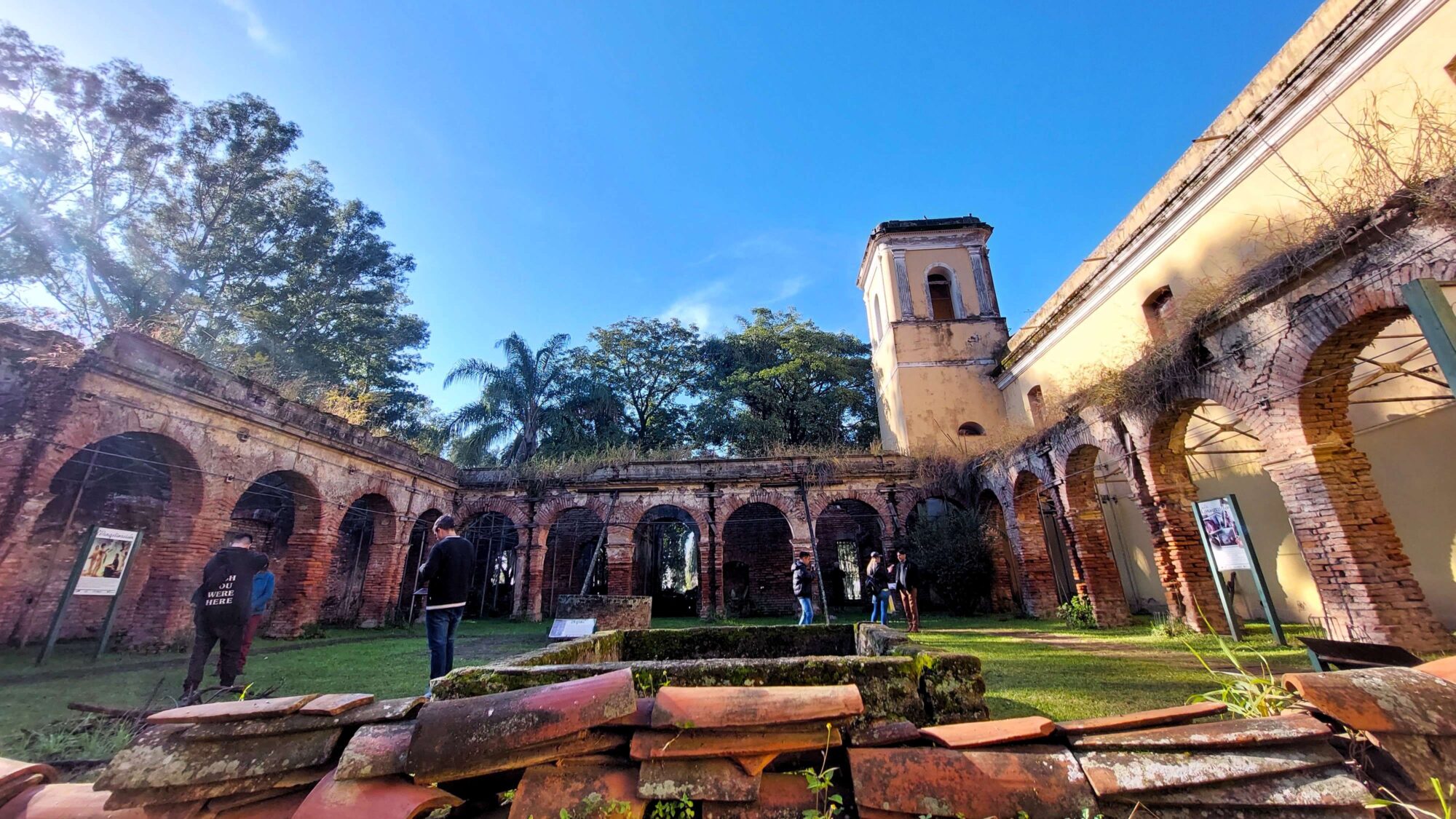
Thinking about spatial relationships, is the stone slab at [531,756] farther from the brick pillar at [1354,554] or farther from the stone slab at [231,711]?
the brick pillar at [1354,554]

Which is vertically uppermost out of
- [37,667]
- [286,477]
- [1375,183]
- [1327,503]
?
[1375,183]

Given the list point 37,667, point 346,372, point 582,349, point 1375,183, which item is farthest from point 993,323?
point 346,372

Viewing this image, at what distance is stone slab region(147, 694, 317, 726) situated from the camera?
175 centimetres

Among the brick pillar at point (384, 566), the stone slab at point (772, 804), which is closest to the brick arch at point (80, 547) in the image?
A: the brick pillar at point (384, 566)

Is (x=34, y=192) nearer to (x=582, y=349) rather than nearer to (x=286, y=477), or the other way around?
(x=286, y=477)

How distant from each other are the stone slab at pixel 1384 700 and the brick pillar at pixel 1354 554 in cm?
573

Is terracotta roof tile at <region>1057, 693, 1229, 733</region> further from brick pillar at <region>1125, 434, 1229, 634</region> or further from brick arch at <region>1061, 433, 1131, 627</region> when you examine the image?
brick arch at <region>1061, 433, 1131, 627</region>

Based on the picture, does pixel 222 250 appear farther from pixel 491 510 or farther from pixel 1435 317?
pixel 1435 317

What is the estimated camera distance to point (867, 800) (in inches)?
65.8

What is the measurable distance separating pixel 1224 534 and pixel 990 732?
737 cm

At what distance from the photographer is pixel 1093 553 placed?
10141mm

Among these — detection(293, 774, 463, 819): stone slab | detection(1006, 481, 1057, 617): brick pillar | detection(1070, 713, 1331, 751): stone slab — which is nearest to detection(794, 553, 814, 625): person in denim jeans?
detection(1006, 481, 1057, 617): brick pillar

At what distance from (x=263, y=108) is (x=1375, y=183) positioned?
31736 millimetres

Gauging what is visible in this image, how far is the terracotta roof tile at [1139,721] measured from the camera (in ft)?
6.29
